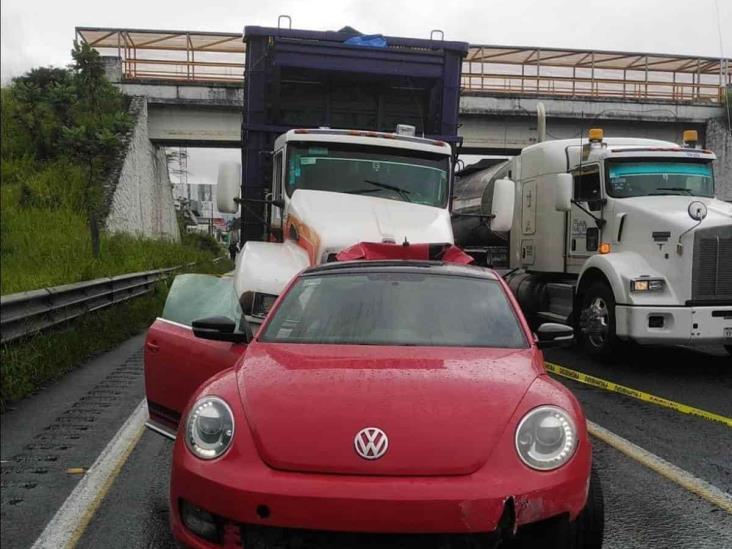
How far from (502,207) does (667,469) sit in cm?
479

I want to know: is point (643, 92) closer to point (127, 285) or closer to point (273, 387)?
point (127, 285)

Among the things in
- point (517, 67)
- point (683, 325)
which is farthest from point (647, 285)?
point (517, 67)

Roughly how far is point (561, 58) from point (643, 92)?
3.23m

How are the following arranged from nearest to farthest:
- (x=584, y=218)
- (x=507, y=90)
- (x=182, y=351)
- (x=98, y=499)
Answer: (x=98, y=499) < (x=182, y=351) < (x=584, y=218) < (x=507, y=90)

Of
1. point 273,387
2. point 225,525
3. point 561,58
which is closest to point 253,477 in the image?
point 225,525

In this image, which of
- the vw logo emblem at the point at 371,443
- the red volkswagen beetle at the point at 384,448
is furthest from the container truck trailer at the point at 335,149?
the vw logo emblem at the point at 371,443

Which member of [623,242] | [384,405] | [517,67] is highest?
[517,67]

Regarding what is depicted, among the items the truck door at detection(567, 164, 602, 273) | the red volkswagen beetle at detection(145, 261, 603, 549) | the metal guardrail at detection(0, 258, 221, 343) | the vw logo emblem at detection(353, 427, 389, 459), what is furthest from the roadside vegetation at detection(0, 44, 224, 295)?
the vw logo emblem at detection(353, 427, 389, 459)

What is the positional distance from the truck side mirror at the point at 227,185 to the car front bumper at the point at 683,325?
485 cm

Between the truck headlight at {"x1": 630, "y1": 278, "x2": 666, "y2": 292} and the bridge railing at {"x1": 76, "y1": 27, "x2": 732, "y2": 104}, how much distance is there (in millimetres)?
17274

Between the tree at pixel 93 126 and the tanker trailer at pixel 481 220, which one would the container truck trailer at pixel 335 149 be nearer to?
the tanker trailer at pixel 481 220

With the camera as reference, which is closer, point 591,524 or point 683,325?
point 591,524

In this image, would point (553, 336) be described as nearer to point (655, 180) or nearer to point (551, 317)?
point (655, 180)

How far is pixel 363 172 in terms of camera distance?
8.35m
